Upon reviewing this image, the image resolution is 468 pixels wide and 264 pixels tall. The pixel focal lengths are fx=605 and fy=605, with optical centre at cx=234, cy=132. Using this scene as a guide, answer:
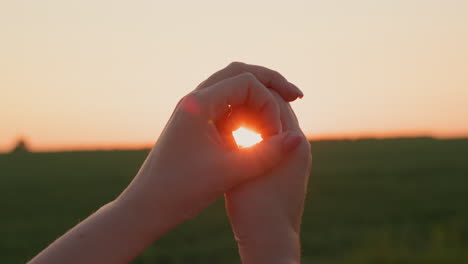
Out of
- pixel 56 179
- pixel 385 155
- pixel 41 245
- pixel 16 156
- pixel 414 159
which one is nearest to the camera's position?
pixel 41 245

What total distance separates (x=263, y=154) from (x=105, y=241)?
41 cm

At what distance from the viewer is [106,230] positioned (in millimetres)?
1279

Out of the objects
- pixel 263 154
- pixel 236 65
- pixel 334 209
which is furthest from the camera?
pixel 334 209

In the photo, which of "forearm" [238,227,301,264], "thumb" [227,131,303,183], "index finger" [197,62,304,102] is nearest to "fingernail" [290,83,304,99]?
"index finger" [197,62,304,102]

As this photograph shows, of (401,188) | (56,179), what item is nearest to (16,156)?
(56,179)

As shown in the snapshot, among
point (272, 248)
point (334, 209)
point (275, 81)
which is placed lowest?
point (272, 248)

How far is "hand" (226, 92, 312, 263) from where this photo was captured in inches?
56.7

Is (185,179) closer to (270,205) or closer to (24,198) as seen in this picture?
(270,205)

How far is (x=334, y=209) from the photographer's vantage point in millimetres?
9070

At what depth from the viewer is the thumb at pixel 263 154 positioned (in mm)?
1385

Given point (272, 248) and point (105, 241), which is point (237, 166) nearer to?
point (272, 248)

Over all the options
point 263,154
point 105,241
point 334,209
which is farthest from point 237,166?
point 334,209

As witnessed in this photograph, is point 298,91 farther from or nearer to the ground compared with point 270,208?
farther from the ground

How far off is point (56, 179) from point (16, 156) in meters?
9.80
